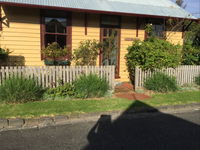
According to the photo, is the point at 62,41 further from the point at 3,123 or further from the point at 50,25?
the point at 3,123

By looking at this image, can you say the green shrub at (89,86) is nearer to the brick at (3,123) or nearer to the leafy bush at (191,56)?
the brick at (3,123)

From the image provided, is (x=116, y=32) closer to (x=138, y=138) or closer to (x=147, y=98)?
(x=147, y=98)

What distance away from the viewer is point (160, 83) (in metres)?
8.07

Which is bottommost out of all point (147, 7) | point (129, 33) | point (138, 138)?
point (138, 138)

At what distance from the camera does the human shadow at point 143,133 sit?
12.6 feet

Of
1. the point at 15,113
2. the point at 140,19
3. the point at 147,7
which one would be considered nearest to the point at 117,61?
the point at 140,19

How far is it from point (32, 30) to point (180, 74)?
6.78 m

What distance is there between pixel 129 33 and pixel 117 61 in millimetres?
1525

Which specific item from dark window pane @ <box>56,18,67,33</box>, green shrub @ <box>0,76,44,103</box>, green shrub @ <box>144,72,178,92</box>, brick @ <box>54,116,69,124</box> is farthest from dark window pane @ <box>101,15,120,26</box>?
brick @ <box>54,116,69,124</box>

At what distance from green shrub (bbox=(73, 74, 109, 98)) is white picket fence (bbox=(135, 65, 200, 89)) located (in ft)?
5.90

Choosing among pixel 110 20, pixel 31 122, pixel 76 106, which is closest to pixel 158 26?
pixel 110 20

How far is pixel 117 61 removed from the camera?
10172mm

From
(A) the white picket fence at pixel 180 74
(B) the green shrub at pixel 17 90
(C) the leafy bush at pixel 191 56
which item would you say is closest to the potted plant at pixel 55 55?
(B) the green shrub at pixel 17 90

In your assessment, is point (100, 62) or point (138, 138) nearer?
point (138, 138)
